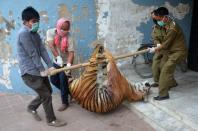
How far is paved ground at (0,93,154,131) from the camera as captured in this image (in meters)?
5.43

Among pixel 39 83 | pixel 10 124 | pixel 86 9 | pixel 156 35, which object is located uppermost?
pixel 86 9

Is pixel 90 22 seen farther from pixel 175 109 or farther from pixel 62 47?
pixel 175 109

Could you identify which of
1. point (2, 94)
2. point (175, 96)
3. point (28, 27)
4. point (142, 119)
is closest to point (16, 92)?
point (2, 94)

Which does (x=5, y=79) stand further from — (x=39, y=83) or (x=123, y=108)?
(x=123, y=108)

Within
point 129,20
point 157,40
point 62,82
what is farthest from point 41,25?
point 157,40

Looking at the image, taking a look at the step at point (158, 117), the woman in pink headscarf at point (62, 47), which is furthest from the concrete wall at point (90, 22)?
the step at point (158, 117)

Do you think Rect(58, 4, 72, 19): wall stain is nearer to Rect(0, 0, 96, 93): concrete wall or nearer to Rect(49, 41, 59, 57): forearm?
Rect(0, 0, 96, 93): concrete wall

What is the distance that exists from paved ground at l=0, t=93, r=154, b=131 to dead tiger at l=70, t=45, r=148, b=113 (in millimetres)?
191

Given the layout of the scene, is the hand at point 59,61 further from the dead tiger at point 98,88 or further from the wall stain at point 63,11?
the wall stain at point 63,11

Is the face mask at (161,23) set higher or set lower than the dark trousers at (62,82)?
higher

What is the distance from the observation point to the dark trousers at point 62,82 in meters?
6.00

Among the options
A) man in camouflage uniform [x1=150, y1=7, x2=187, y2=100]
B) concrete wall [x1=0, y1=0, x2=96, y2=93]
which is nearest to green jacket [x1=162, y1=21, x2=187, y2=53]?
man in camouflage uniform [x1=150, y1=7, x2=187, y2=100]

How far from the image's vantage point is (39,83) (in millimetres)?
5297

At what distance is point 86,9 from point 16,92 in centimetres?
231
